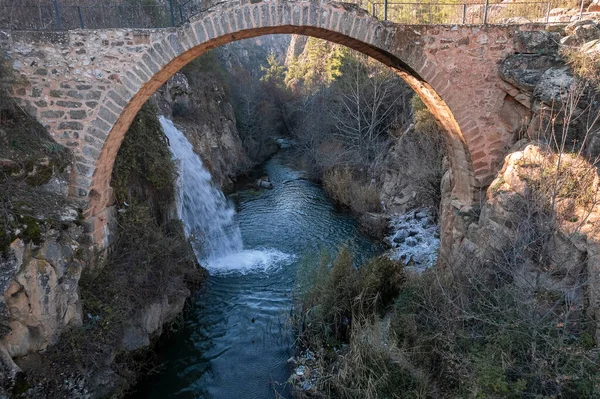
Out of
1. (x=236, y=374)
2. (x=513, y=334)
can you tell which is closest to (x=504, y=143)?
(x=513, y=334)

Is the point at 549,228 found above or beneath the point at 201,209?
above

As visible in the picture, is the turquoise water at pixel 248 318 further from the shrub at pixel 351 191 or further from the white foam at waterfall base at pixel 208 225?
the shrub at pixel 351 191

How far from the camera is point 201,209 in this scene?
1066 cm

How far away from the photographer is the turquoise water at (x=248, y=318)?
240 inches

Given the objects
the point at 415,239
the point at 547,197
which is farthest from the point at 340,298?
the point at 415,239

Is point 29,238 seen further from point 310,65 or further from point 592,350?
point 310,65

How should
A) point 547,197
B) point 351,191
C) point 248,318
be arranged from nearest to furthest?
point 547,197
point 248,318
point 351,191

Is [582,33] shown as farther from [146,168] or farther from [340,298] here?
[146,168]

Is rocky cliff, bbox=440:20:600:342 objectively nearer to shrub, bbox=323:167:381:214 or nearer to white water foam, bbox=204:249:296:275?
white water foam, bbox=204:249:296:275

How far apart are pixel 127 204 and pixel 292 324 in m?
3.45

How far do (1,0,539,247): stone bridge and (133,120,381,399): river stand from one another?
2408 mm

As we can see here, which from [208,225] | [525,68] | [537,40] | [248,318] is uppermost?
[537,40]

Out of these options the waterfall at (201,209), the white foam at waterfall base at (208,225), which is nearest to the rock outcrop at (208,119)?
→ the waterfall at (201,209)

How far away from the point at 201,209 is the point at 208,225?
459mm
